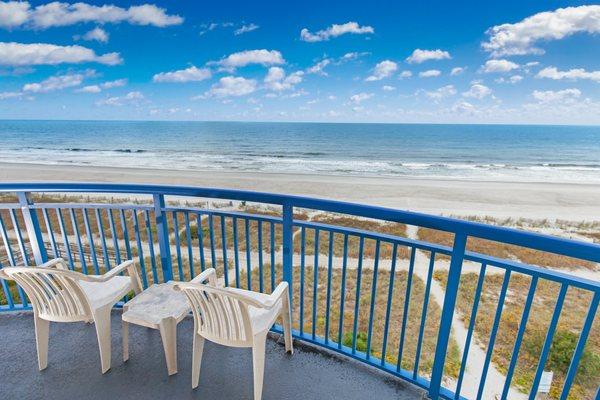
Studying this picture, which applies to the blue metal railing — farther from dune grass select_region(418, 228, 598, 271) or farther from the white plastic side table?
dune grass select_region(418, 228, 598, 271)

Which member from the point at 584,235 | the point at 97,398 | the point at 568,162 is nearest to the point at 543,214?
the point at 584,235

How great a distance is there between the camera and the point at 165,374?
2.08 m

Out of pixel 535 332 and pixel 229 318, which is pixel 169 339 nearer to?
pixel 229 318

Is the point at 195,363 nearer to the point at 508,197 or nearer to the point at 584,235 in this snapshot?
the point at 584,235

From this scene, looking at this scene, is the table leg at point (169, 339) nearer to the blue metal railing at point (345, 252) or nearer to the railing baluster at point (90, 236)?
the blue metal railing at point (345, 252)

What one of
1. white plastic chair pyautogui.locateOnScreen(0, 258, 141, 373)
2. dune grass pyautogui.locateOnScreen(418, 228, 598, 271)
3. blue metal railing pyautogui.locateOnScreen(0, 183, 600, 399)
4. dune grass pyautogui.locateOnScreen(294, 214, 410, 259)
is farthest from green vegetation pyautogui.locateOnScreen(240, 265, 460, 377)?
white plastic chair pyautogui.locateOnScreen(0, 258, 141, 373)

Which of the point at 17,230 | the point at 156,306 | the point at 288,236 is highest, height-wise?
the point at 288,236

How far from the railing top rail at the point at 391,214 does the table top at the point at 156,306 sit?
71 cm

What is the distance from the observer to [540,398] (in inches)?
196

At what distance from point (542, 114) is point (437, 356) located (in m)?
77.9

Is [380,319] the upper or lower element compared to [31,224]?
lower

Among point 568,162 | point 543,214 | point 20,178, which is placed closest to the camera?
point 543,214

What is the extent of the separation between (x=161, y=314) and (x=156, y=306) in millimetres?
114

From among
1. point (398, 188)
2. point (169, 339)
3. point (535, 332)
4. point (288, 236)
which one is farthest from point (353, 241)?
point (398, 188)
